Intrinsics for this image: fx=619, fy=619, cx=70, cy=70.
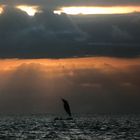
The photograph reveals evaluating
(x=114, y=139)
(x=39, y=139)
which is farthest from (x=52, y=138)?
(x=114, y=139)

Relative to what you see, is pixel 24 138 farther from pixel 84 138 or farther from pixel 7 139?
pixel 84 138

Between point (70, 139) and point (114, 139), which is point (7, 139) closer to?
point (70, 139)

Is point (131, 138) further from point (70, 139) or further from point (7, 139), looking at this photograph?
point (7, 139)

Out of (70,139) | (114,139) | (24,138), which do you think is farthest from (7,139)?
(114,139)

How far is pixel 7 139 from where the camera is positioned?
94.4 meters

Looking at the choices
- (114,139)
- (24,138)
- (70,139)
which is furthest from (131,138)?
(24,138)

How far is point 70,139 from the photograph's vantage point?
93.5m

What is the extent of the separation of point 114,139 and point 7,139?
641 inches

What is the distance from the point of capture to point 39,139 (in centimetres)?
9388

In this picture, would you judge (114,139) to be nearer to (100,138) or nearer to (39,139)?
(100,138)

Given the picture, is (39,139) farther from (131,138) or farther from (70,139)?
(131,138)

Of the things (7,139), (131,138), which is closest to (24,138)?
(7,139)

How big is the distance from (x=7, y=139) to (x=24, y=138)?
347 centimetres

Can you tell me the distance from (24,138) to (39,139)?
13.0ft
